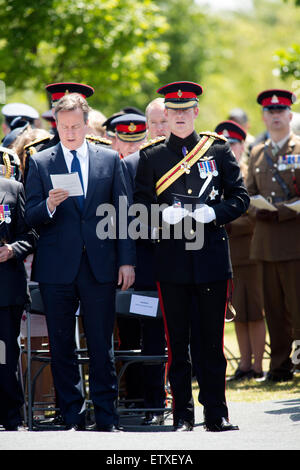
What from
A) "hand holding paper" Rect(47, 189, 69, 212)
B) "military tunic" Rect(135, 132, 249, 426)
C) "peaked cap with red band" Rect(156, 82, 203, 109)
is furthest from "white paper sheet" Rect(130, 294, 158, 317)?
"peaked cap with red band" Rect(156, 82, 203, 109)

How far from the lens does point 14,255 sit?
6926 millimetres

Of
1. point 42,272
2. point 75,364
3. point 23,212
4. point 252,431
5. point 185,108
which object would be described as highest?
point 185,108

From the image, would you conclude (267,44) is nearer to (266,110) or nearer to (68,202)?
(266,110)

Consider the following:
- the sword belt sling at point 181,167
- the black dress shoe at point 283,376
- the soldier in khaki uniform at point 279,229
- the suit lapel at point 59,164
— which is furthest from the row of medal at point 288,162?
the suit lapel at point 59,164

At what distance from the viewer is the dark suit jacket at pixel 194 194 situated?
6.50m

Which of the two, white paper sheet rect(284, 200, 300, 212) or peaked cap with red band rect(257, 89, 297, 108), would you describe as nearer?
white paper sheet rect(284, 200, 300, 212)

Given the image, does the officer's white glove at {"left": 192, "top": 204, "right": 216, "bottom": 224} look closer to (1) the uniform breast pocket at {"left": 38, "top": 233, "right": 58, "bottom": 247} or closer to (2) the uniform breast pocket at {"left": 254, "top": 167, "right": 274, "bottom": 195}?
(1) the uniform breast pocket at {"left": 38, "top": 233, "right": 58, "bottom": 247}

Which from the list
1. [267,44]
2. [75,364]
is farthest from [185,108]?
[267,44]

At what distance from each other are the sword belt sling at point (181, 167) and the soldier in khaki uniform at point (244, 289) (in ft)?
10.5

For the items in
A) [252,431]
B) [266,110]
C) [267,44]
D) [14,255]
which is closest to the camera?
[252,431]

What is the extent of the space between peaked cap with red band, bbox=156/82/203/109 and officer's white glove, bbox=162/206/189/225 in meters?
0.74

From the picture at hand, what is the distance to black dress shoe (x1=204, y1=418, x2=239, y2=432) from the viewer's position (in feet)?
21.1

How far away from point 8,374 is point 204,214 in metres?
1.89

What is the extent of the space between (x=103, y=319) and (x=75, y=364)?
1.25 ft
